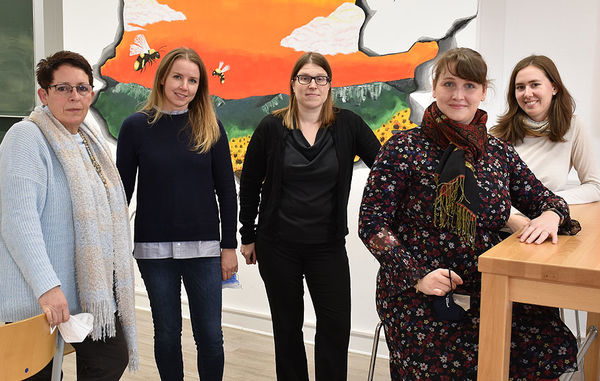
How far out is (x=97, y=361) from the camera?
172 centimetres

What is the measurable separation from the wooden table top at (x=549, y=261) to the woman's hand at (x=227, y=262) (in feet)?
3.58

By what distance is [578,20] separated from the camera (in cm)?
268

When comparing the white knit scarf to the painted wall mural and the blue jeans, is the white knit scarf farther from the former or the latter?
the painted wall mural

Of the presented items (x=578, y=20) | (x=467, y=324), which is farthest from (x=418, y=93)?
(x=467, y=324)

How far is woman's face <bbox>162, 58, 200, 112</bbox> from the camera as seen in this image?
81.5 inches

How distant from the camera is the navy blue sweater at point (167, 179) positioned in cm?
206

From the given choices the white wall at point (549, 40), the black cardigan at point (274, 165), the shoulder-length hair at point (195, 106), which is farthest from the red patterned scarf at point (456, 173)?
the white wall at point (549, 40)

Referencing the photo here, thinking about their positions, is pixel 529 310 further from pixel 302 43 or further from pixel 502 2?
pixel 302 43

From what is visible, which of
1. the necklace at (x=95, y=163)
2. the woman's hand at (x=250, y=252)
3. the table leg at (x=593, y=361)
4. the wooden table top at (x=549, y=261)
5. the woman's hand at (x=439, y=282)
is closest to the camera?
the wooden table top at (x=549, y=261)

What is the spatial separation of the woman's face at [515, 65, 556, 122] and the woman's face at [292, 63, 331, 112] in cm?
79

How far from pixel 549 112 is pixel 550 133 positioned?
9 cm

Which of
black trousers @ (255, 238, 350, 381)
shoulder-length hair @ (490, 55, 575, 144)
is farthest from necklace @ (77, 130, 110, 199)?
shoulder-length hair @ (490, 55, 575, 144)

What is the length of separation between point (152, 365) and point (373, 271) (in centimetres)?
132

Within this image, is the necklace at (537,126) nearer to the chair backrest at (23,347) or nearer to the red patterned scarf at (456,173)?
the red patterned scarf at (456,173)
